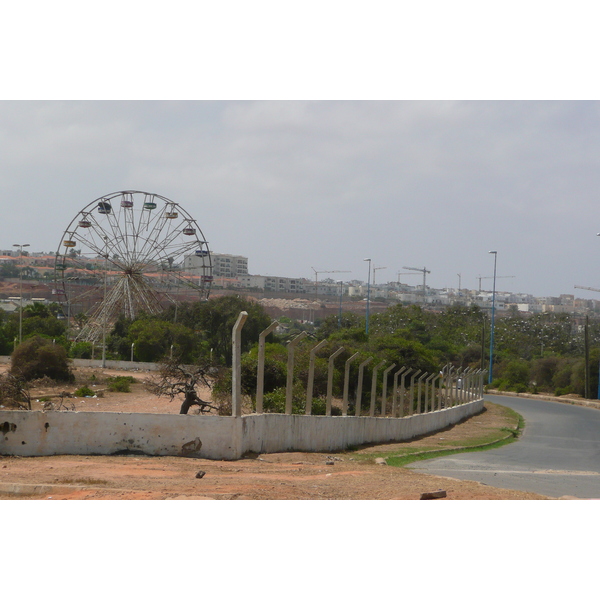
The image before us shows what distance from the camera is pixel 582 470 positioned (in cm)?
1811

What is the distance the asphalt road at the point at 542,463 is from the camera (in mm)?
13852

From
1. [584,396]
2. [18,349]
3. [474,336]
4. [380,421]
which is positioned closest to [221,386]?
[380,421]

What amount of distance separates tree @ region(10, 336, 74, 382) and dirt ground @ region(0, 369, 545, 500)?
31502 mm

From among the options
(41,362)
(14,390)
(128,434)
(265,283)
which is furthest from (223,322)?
(265,283)

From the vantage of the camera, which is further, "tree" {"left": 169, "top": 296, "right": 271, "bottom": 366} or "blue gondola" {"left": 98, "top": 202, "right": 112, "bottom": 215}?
"blue gondola" {"left": 98, "top": 202, "right": 112, "bottom": 215}

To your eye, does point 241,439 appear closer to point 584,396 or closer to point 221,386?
point 221,386

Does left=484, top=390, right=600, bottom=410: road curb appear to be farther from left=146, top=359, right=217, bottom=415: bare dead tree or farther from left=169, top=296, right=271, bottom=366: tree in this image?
left=146, top=359, right=217, bottom=415: bare dead tree

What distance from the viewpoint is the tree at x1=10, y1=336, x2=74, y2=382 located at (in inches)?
1751

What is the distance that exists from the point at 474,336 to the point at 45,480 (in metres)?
80.9

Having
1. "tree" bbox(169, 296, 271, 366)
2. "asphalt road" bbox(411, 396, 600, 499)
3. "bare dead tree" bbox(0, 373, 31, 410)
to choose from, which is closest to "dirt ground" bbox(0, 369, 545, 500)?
"asphalt road" bbox(411, 396, 600, 499)

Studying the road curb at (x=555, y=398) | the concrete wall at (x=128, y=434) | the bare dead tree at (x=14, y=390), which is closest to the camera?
the concrete wall at (x=128, y=434)

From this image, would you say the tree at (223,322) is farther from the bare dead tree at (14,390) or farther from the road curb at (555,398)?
the bare dead tree at (14,390)

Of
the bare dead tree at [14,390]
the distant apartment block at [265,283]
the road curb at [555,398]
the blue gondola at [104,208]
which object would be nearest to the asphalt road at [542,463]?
the bare dead tree at [14,390]

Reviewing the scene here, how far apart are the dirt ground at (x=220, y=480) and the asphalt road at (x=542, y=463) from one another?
128 cm
